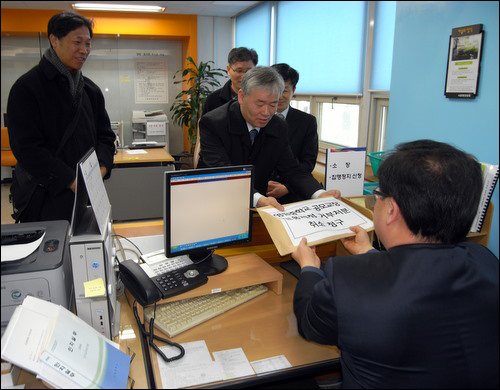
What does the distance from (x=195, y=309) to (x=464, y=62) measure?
221 cm

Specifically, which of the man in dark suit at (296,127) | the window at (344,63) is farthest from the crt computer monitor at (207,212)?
the window at (344,63)

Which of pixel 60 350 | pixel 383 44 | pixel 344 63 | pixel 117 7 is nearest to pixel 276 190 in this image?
pixel 60 350

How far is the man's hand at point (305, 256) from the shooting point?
126 centimetres

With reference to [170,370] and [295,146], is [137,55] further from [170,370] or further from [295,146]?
[170,370]

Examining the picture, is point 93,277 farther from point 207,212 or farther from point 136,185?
point 136,185

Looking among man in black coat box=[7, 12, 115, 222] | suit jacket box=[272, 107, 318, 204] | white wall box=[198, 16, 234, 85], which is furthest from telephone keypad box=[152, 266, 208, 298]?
white wall box=[198, 16, 234, 85]

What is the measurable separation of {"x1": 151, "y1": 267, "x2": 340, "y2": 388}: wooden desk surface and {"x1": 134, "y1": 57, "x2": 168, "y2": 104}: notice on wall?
651 cm

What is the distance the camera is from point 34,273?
1.13 meters

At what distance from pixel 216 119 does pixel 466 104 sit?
5.20 ft

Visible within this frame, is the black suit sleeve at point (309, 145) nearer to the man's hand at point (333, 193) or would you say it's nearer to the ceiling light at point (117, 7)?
the man's hand at point (333, 193)

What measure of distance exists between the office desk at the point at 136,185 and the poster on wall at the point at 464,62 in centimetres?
290

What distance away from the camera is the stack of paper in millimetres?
921

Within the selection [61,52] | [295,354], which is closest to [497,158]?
[295,354]

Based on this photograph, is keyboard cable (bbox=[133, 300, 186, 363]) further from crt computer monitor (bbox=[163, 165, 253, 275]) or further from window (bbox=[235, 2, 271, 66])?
window (bbox=[235, 2, 271, 66])
